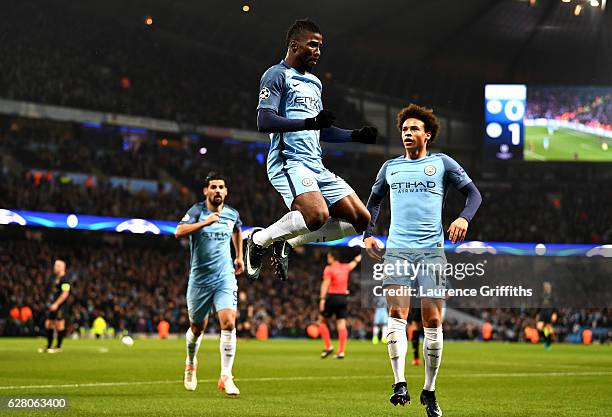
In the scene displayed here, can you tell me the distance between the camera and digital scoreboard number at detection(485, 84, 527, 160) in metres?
41.4

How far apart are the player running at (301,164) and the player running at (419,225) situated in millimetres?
714

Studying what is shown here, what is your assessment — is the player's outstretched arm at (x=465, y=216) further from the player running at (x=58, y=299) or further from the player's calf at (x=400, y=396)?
the player running at (x=58, y=299)

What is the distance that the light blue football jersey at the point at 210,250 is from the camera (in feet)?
38.8

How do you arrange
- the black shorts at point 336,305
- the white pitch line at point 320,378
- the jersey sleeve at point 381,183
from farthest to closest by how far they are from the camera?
the black shorts at point 336,305 < the white pitch line at point 320,378 < the jersey sleeve at point 381,183

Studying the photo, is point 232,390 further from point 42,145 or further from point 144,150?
point 144,150

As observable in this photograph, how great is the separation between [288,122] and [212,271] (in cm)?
454

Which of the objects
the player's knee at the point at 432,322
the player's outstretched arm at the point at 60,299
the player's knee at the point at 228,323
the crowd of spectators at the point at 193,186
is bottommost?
the player's knee at the point at 228,323

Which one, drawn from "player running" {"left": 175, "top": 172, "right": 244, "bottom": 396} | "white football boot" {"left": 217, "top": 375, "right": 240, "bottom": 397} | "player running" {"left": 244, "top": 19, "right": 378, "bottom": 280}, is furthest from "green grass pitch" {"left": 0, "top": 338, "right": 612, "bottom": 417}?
"player running" {"left": 244, "top": 19, "right": 378, "bottom": 280}

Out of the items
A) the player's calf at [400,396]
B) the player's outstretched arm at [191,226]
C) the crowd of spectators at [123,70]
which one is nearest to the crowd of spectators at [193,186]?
the crowd of spectators at [123,70]

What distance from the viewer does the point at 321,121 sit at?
7.43 m

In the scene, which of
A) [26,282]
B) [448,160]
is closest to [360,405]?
[448,160]

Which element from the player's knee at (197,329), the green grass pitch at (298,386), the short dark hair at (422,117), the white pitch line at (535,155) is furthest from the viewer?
the white pitch line at (535,155)

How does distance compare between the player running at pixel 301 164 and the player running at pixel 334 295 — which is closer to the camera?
the player running at pixel 301 164

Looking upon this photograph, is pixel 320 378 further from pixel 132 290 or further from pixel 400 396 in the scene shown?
pixel 132 290
